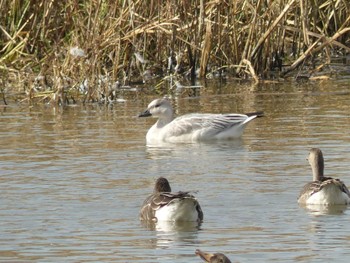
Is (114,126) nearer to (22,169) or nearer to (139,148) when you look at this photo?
(139,148)

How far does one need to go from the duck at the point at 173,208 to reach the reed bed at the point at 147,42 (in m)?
7.14

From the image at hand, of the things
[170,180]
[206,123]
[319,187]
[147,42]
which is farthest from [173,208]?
[147,42]

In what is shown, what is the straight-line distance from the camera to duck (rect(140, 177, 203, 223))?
30.9 ft

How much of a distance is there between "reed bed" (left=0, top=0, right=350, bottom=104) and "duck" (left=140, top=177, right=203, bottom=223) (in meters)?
7.14

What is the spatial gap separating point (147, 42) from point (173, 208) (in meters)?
9.95

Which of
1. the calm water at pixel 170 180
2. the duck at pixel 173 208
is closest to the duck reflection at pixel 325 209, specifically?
the calm water at pixel 170 180

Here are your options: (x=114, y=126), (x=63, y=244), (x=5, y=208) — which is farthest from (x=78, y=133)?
(x=63, y=244)

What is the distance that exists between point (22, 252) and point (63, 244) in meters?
0.36

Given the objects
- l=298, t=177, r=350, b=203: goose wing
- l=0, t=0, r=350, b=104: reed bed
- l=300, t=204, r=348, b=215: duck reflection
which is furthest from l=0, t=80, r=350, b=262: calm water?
l=0, t=0, r=350, b=104: reed bed

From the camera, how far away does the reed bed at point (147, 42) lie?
1728 cm

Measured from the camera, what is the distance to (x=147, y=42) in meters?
19.2

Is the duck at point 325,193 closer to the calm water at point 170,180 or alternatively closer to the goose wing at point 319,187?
the goose wing at point 319,187

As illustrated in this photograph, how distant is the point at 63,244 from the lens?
8.74 m

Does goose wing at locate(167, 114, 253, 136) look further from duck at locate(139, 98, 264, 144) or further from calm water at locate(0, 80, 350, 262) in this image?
calm water at locate(0, 80, 350, 262)
